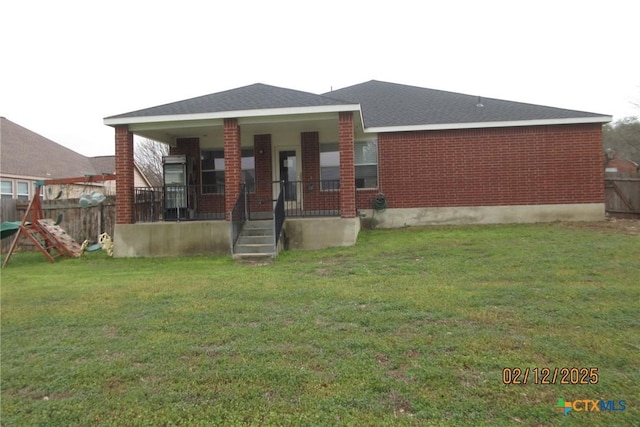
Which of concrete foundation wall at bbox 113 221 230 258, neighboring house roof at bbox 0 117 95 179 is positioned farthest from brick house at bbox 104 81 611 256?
neighboring house roof at bbox 0 117 95 179

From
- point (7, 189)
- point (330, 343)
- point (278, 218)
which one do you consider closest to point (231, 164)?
point (278, 218)

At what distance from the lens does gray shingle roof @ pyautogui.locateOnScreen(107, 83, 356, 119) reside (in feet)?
30.7

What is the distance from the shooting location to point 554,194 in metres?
11.7

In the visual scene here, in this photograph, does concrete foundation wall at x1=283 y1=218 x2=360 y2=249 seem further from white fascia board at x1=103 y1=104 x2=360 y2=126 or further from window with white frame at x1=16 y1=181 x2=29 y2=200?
window with white frame at x1=16 y1=181 x2=29 y2=200

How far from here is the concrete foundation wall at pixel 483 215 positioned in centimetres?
1160

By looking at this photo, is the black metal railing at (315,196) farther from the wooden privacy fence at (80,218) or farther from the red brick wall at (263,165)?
the wooden privacy fence at (80,218)

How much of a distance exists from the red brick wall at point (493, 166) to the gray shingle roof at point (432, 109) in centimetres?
39

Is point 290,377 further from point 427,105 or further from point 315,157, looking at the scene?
point 427,105

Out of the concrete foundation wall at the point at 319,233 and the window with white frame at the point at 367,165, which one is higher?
the window with white frame at the point at 367,165

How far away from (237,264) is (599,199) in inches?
426

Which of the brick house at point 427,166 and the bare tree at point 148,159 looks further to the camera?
the bare tree at point 148,159

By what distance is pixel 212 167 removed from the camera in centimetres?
1266

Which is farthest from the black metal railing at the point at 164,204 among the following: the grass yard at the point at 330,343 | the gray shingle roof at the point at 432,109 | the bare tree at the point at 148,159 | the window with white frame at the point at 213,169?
the bare tree at the point at 148,159
